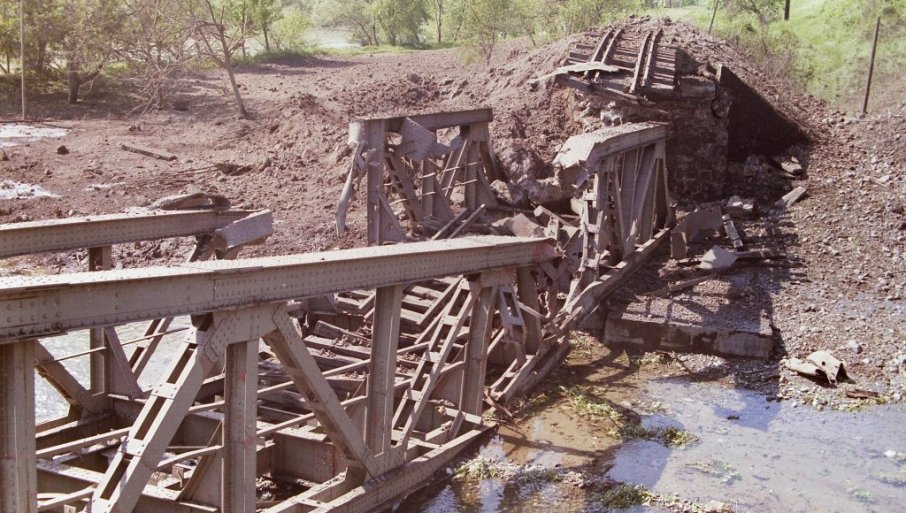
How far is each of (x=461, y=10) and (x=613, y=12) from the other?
6.30 metres

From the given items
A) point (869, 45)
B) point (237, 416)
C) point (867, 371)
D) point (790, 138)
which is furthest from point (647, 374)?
point (869, 45)

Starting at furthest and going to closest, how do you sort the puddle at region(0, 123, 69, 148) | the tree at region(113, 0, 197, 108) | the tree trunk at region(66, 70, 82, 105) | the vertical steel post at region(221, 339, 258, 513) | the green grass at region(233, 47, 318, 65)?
the green grass at region(233, 47, 318, 65) < the tree trunk at region(66, 70, 82, 105) < the tree at region(113, 0, 197, 108) < the puddle at region(0, 123, 69, 148) < the vertical steel post at region(221, 339, 258, 513)

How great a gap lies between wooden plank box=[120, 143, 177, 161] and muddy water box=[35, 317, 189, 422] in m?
7.81

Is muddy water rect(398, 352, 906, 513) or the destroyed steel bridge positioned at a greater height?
the destroyed steel bridge

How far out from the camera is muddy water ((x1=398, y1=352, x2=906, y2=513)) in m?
8.32

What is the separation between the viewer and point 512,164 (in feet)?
52.7

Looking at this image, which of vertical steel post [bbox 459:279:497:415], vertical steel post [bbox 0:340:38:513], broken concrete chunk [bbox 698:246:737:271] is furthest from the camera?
broken concrete chunk [bbox 698:246:737:271]

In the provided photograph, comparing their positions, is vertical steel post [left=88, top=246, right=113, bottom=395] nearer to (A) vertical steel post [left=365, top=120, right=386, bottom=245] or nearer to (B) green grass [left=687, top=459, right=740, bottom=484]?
(A) vertical steel post [left=365, top=120, right=386, bottom=245]

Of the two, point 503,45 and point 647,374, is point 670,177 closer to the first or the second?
point 647,374

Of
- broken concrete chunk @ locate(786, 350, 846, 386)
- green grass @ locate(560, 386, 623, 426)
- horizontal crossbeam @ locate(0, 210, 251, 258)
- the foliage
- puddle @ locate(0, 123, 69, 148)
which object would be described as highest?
the foliage

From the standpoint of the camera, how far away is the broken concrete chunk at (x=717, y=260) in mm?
14047

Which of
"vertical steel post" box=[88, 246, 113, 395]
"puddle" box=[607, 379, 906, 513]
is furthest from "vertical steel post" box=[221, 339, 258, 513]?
"puddle" box=[607, 379, 906, 513]

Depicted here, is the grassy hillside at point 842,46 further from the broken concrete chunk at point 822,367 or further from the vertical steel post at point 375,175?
the vertical steel post at point 375,175

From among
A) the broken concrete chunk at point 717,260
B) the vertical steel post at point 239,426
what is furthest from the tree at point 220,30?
the vertical steel post at point 239,426
